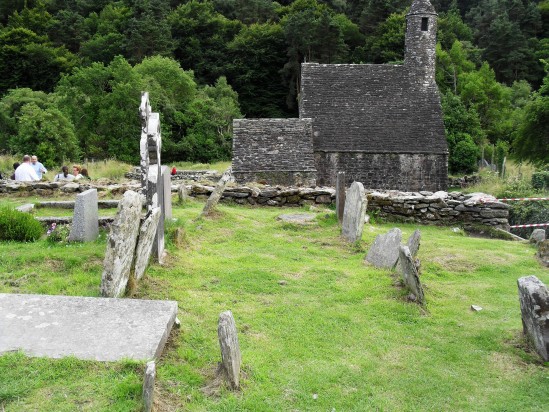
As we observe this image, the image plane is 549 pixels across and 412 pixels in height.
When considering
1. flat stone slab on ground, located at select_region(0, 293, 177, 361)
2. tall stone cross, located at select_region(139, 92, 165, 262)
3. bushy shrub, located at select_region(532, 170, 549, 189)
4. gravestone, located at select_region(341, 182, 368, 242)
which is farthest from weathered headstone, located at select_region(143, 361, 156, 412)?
bushy shrub, located at select_region(532, 170, 549, 189)

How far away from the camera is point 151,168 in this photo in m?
7.93

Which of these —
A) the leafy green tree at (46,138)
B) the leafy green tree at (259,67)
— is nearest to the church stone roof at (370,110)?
the leafy green tree at (46,138)

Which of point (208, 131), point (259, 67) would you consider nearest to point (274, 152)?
point (208, 131)

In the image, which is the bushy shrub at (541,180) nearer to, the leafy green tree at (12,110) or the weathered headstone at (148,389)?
the weathered headstone at (148,389)

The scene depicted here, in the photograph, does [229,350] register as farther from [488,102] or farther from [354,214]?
[488,102]

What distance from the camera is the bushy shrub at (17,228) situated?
831cm

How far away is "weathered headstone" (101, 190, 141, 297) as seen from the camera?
18.8ft

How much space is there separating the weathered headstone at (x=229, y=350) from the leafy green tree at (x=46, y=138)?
68.7 ft

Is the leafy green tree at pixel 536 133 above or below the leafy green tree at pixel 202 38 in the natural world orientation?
below

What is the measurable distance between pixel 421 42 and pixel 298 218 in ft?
62.4

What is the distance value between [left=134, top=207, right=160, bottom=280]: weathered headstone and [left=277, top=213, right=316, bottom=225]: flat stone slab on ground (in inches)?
193

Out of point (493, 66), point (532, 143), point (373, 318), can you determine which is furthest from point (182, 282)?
point (493, 66)

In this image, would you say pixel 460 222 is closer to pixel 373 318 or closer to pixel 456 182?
pixel 373 318

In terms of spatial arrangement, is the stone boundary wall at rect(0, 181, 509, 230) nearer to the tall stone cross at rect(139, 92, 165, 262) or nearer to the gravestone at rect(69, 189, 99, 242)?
the gravestone at rect(69, 189, 99, 242)
